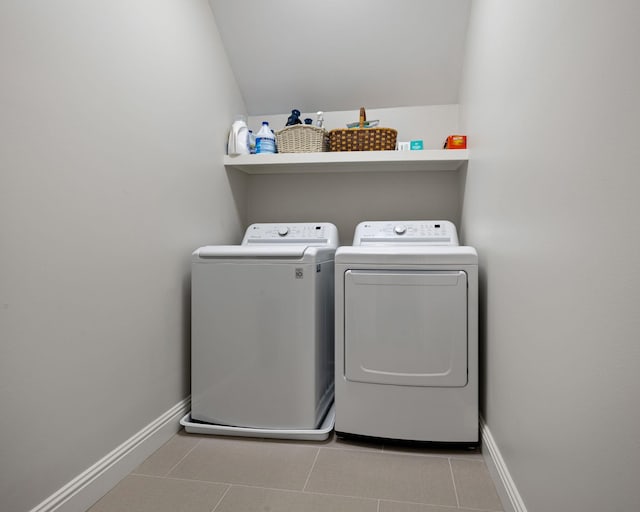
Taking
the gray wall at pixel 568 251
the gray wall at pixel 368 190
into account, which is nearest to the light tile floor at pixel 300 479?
the gray wall at pixel 568 251

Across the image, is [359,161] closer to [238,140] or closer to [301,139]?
[301,139]

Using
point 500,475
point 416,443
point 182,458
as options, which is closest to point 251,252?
point 182,458

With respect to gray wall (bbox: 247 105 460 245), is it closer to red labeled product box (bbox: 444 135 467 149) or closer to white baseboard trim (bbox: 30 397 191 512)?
red labeled product box (bbox: 444 135 467 149)

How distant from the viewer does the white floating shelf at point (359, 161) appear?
6.82ft

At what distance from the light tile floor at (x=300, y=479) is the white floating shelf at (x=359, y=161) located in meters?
1.35

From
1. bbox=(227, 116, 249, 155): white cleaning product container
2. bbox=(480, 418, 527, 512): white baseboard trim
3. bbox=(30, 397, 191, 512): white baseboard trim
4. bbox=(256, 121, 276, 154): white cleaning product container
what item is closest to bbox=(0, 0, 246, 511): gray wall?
bbox=(30, 397, 191, 512): white baseboard trim

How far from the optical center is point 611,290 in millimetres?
660

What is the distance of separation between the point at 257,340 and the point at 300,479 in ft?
1.83

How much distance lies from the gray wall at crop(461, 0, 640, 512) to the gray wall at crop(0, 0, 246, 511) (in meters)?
1.27

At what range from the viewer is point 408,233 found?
7.07 feet

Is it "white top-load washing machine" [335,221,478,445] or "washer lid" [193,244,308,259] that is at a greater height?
"washer lid" [193,244,308,259]

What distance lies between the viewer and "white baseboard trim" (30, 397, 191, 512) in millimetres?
1164

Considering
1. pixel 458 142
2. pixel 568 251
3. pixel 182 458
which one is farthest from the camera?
pixel 458 142

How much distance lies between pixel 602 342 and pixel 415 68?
1945mm
